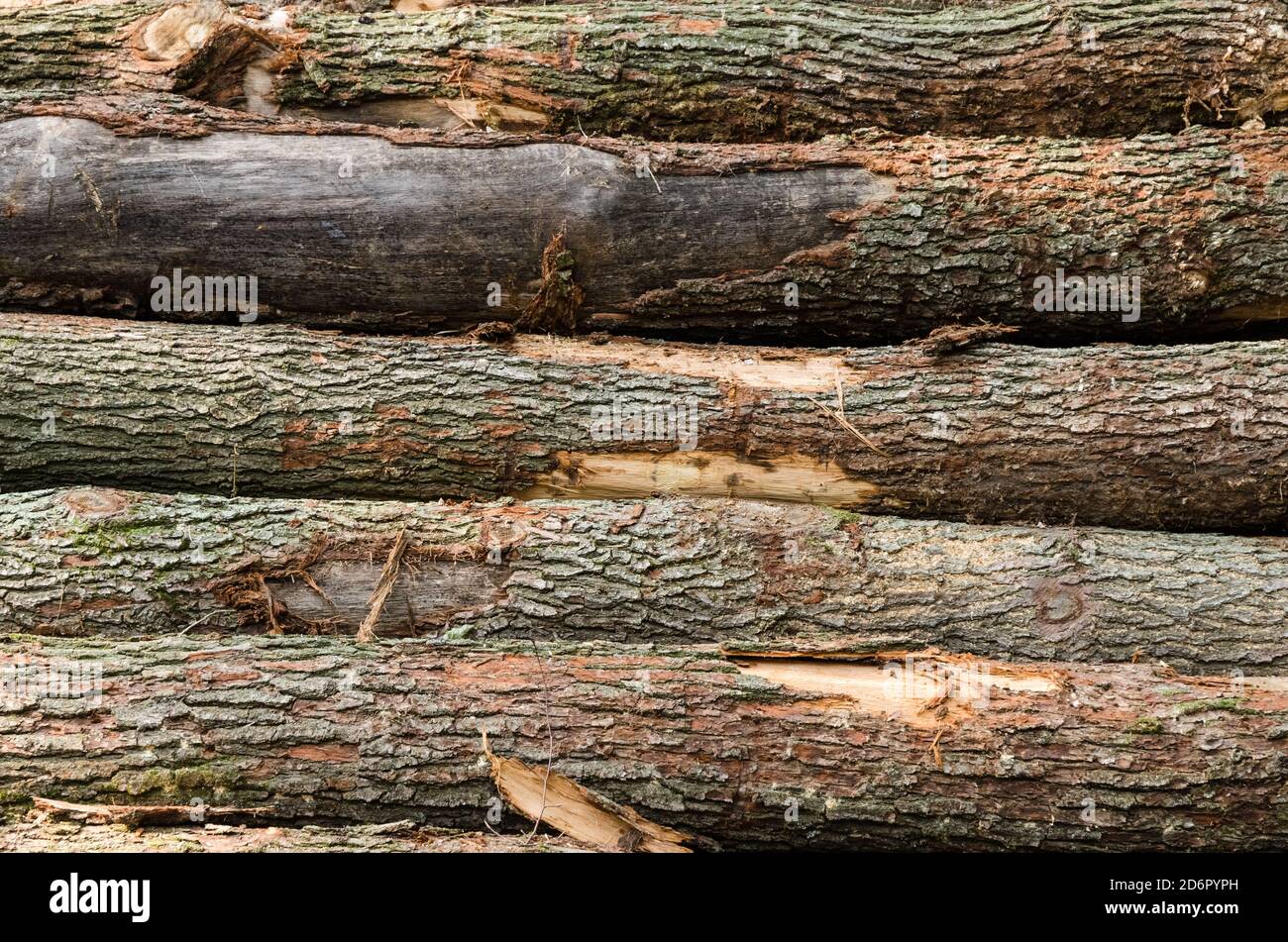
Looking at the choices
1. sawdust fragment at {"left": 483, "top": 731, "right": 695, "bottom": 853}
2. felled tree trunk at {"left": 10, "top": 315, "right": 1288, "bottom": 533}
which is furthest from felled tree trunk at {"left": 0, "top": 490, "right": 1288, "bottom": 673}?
sawdust fragment at {"left": 483, "top": 731, "right": 695, "bottom": 853}

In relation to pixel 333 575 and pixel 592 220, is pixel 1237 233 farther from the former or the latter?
pixel 333 575

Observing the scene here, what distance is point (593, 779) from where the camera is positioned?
9.96 ft

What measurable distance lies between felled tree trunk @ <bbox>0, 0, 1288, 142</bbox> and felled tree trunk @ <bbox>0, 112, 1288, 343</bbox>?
296 millimetres

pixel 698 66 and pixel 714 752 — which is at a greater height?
pixel 698 66

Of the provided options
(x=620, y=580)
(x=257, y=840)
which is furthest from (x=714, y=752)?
(x=257, y=840)

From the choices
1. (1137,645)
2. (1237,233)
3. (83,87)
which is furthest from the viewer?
(83,87)

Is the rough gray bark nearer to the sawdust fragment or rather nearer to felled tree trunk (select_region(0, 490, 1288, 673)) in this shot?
the sawdust fragment

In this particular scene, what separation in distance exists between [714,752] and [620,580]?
2.21 feet

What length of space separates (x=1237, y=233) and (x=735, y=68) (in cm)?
199

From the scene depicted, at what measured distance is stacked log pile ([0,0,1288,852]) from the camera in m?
3.03

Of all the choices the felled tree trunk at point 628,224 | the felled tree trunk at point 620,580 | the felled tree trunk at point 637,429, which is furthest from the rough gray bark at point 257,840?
the felled tree trunk at point 628,224

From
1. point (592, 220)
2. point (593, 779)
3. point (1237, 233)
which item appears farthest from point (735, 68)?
point (593, 779)

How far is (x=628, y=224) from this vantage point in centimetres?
387

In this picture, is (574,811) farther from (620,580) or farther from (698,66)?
(698,66)
